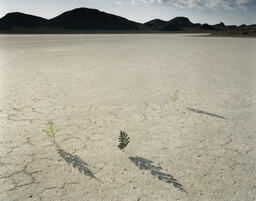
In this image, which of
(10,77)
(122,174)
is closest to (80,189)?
(122,174)

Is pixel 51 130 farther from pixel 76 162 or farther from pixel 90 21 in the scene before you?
pixel 90 21

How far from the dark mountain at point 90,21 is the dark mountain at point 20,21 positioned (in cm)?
552

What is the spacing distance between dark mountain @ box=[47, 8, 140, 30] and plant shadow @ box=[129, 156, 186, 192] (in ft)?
345

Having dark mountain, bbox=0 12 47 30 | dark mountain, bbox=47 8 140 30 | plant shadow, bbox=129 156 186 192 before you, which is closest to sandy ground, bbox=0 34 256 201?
plant shadow, bbox=129 156 186 192

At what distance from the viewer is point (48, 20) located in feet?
335

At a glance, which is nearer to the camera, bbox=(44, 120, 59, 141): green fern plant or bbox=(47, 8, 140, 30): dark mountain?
bbox=(44, 120, 59, 141): green fern plant

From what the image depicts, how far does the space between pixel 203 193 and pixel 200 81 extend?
3538 mm

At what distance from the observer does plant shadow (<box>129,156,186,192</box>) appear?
5.34ft

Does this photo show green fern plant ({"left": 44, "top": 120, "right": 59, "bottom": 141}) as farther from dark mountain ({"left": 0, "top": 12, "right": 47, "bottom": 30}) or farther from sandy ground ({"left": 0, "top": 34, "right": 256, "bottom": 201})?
dark mountain ({"left": 0, "top": 12, "right": 47, "bottom": 30})

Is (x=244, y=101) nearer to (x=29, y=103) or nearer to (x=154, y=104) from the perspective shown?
(x=154, y=104)

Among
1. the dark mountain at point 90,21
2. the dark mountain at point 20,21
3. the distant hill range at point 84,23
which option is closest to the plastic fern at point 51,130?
the distant hill range at point 84,23

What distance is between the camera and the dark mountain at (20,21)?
87.9 metres

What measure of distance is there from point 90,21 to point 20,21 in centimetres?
3561

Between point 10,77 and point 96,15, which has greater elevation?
point 96,15
